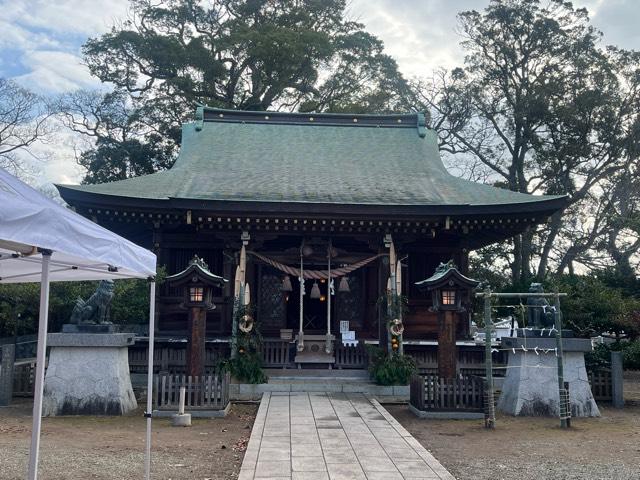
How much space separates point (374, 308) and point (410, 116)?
8.89 metres

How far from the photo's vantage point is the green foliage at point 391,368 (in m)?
13.1

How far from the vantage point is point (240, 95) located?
3341 centimetres

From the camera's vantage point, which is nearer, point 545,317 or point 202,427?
point 202,427

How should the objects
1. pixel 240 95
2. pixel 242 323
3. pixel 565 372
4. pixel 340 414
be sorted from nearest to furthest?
pixel 340 414, pixel 565 372, pixel 242 323, pixel 240 95

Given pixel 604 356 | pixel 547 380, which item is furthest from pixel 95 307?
pixel 604 356

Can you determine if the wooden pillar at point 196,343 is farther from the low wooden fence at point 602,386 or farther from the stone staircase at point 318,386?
the low wooden fence at point 602,386

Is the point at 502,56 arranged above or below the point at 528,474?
above

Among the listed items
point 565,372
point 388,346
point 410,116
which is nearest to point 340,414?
A: point 388,346

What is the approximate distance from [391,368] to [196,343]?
4.57 meters

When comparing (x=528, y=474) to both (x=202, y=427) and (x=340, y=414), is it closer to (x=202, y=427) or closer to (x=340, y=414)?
(x=340, y=414)

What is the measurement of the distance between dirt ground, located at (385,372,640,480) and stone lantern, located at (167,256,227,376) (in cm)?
406

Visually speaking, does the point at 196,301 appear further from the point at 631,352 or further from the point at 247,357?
the point at 631,352

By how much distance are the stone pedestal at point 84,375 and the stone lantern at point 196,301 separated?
1418 millimetres

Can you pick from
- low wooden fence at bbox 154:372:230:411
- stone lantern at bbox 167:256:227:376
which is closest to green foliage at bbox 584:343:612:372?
low wooden fence at bbox 154:372:230:411
